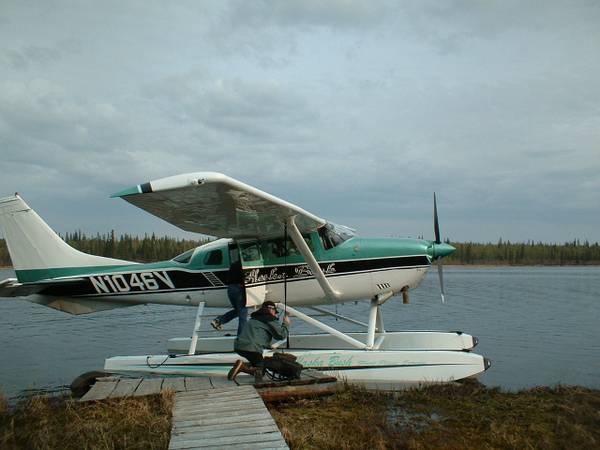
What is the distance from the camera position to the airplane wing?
6.01 metres

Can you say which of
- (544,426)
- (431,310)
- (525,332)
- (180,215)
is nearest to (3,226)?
(180,215)

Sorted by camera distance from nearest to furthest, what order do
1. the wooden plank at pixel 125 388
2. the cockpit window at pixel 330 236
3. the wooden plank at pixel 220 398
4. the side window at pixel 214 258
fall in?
the wooden plank at pixel 220 398 → the wooden plank at pixel 125 388 → the cockpit window at pixel 330 236 → the side window at pixel 214 258

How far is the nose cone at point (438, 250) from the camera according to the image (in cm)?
900

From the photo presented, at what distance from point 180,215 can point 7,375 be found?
Answer: 4.98 m

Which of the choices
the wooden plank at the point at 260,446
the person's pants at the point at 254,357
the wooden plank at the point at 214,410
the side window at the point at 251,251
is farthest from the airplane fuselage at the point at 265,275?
the wooden plank at the point at 260,446

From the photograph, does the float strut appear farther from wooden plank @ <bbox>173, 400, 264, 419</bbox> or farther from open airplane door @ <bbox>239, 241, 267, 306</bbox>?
wooden plank @ <bbox>173, 400, 264, 419</bbox>

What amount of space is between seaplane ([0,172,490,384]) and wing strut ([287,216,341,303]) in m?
0.02

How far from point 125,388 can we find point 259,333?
1.78 m

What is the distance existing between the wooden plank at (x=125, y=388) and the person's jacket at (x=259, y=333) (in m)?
1.35

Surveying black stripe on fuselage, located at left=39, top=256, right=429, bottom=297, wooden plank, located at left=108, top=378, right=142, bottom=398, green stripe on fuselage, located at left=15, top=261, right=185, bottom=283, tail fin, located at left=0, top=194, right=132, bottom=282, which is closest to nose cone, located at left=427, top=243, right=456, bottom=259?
black stripe on fuselage, located at left=39, top=256, right=429, bottom=297

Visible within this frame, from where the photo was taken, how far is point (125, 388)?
669cm

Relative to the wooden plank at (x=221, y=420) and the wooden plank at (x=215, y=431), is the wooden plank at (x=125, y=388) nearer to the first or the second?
the wooden plank at (x=221, y=420)

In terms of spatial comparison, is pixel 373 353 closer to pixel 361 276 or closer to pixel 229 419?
pixel 361 276

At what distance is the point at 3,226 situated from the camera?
9.54 meters
